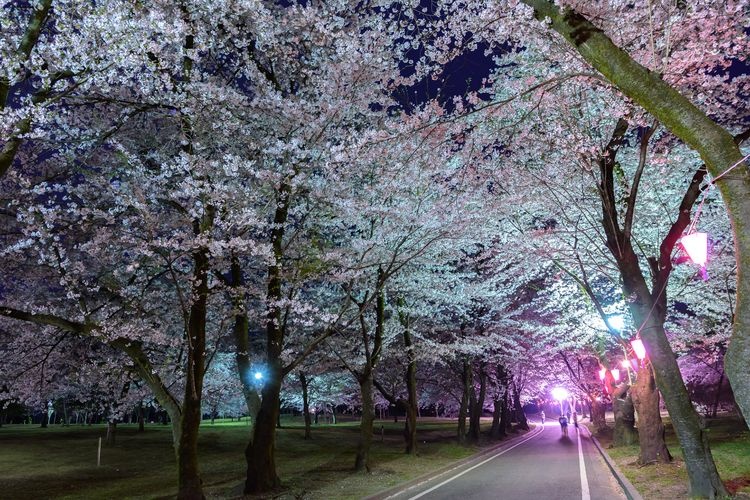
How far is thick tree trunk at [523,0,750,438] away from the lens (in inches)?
171

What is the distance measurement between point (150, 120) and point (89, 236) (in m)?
3.20

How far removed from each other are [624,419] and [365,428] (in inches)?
523

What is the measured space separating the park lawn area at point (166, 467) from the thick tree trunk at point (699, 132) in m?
9.11

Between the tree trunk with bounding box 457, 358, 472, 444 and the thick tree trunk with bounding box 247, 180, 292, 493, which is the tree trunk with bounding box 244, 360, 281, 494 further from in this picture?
the tree trunk with bounding box 457, 358, 472, 444

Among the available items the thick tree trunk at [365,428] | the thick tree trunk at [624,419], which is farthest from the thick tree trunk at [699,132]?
the thick tree trunk at [624,419]

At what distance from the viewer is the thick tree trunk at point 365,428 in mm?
15711

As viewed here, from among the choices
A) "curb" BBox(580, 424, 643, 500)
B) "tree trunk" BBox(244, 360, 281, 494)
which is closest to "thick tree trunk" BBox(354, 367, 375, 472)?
"tree trunk" BBox(244, 360, 281, 494)

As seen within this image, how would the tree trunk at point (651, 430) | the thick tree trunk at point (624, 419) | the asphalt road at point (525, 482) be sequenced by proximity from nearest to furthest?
the asphalt road at point (525, 482) < the tree trunk at point (651, 430) < the thick tree trunk at point (624, 419)

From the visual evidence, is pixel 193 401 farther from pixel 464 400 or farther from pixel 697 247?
pixel 464 400

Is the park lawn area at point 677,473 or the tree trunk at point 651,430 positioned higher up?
the tree trunk at point 651,430

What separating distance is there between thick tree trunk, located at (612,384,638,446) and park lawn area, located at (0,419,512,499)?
265 inches

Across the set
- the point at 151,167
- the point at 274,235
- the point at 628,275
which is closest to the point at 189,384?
the point at 274,235

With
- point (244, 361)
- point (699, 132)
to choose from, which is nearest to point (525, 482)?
point (244, 361)

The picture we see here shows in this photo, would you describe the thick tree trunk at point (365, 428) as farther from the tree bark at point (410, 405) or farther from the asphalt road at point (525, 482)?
the tree bark at point (410, 405)
